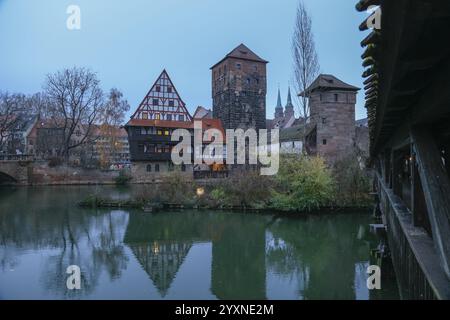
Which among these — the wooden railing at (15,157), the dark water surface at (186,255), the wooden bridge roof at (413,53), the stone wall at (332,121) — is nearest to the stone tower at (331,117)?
the stone wall at (332,121)

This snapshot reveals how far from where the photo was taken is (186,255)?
1102 centimetres

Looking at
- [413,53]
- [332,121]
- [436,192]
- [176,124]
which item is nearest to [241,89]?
[176,124]

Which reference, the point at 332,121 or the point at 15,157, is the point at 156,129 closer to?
the point at 15,157

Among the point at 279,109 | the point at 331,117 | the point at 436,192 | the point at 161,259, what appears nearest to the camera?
the point at 436,192

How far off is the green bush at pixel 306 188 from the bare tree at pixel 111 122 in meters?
32.0

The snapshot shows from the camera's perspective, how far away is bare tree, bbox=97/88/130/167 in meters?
44.6

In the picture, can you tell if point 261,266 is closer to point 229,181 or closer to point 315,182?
point 315,182

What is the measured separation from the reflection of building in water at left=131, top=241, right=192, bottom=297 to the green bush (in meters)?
6.95

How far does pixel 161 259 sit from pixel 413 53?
9.64 meters

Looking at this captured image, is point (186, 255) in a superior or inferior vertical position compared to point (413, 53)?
inferior

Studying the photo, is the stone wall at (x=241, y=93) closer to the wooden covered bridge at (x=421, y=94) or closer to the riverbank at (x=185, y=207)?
the riverbank at (x=185, y=207)

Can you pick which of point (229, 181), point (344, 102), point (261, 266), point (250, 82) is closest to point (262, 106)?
point (250, 82)

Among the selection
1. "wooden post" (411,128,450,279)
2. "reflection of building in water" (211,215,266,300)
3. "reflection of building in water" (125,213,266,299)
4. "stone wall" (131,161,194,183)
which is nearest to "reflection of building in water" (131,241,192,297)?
"reflection of building in water" (125,213,266,299)

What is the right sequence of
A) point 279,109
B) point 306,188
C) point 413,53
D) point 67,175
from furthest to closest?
point 279,109
point 67,175
point 306,188
point 413,53
